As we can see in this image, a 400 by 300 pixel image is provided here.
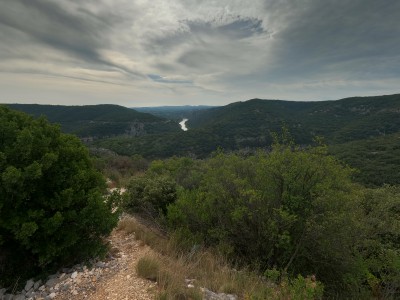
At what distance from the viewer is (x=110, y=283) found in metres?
4.87

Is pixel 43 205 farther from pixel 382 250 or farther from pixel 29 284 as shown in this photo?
pixel 382 250

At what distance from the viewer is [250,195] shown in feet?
22.7

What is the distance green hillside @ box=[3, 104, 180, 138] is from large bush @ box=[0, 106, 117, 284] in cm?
12010

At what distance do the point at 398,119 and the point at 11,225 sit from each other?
145817 millimetres

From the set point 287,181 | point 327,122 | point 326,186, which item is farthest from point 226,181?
point 327,122

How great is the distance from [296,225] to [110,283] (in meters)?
4.39

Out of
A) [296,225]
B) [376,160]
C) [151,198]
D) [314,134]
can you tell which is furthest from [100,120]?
[296,225]

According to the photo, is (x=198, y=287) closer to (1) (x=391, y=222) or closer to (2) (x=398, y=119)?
(1) (x=391, y=222)

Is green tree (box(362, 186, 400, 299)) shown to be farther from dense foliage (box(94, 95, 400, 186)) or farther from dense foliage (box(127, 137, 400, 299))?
dense foliage (box(94, 95, 400, 186))

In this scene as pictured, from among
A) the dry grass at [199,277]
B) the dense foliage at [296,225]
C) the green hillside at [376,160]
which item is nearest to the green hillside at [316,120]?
the green hillside at [376,160]

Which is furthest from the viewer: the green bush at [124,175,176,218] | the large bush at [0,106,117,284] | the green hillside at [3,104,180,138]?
the green hillside at [3,104,180,138]

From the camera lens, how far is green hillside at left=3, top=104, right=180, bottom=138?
13038cm

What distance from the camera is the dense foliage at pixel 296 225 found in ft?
20.9

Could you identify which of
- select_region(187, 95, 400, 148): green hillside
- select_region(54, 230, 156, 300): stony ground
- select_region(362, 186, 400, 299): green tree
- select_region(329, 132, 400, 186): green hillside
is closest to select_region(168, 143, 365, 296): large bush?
select_region(362, 186, 400, 299): green tree
